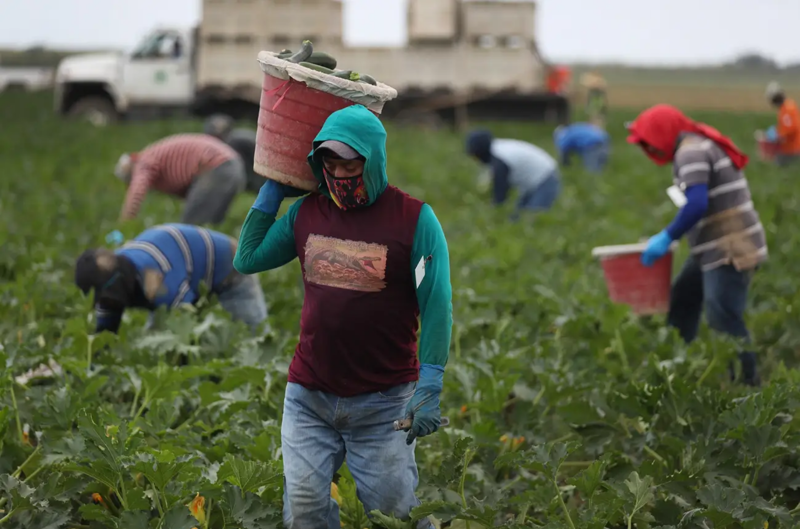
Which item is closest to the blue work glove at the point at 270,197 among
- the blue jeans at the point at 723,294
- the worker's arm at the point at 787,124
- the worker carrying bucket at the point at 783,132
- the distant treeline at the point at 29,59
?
the blue jeans at the point at 723,294

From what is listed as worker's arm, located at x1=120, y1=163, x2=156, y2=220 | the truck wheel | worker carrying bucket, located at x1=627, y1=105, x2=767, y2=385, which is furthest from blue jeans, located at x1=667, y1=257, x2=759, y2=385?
the truck wheel

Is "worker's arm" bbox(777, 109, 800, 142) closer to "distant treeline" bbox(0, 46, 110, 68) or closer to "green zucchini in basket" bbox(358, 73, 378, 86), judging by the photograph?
"green zucchini in basket" bbox(358, 73, 378, 86)

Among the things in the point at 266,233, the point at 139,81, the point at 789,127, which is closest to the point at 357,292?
the point at 266,233

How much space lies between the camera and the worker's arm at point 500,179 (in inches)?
404

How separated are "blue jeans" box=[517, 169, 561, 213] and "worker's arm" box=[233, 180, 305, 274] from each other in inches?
310

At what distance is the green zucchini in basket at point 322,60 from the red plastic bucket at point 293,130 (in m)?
0.17

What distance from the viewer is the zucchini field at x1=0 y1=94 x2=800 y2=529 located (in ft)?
10.6

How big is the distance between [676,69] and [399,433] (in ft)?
359

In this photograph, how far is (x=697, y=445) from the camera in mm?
3678

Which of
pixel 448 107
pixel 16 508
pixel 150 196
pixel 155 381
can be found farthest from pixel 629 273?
pixel 448 107

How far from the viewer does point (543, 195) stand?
36.3 feet

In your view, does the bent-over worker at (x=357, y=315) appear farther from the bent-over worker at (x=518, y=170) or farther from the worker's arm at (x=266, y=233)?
the bent-over worker at (x=518, y=170)

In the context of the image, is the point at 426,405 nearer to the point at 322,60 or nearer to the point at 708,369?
the point at 322,60

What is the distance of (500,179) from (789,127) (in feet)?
19.1
